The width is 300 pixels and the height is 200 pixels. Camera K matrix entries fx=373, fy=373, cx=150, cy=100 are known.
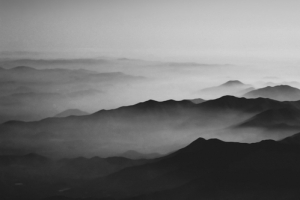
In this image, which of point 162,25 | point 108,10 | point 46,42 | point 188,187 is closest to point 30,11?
point 46,42

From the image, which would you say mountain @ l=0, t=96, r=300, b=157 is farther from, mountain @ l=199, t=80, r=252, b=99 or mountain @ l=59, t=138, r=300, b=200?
mountain @ l=59, t=138, r=300, b=200

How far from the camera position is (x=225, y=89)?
6.93m

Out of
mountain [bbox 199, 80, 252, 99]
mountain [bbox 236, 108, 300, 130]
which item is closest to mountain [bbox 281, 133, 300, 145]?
mountain [bbox 236, 108, 300, 130]

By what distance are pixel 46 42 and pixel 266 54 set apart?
4.26 m

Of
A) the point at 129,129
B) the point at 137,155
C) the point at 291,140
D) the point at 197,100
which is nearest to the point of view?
the point at 137,155

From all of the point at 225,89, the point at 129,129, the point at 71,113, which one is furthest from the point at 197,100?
→ the point at 71,113

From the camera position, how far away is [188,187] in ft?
17.9

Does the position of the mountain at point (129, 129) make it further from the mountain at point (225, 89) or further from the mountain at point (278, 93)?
the mountain at point (278, 93)

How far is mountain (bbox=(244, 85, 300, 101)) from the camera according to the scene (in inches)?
277

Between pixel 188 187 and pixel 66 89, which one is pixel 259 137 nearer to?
pixel 188 187

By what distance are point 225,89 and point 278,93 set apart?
108 centimetres

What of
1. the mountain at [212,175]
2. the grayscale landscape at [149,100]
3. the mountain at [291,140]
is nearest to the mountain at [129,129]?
the grayscale landscape at [149,100]

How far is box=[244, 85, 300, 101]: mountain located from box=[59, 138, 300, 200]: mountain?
3.96ft

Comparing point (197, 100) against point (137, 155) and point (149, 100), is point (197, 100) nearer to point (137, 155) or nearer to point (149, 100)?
point (149, 100)
